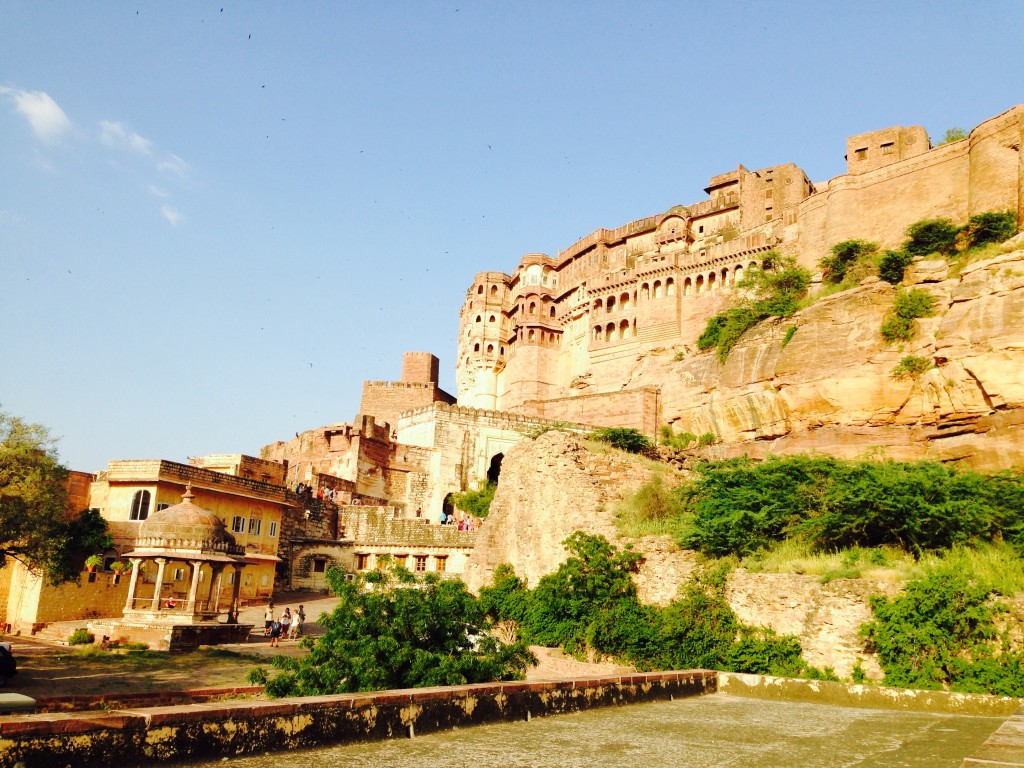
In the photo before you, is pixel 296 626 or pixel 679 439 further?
pixel 679 439

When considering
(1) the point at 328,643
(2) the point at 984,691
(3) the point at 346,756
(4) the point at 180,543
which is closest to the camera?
(3) the point at 346,756

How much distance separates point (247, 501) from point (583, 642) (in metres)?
19.2

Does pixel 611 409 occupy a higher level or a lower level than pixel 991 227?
lower

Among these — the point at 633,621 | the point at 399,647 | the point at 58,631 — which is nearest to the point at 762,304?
the point at 633,621

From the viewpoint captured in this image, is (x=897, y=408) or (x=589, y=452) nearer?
(x=589, y=452)

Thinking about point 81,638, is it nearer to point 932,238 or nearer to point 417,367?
point 932,238

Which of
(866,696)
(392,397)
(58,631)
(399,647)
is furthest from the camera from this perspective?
(392,397)

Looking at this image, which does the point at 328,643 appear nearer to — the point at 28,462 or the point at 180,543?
the point at 180,543

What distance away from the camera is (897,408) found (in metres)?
25.4

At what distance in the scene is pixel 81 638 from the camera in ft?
64.6

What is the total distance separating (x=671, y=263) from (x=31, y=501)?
123ft

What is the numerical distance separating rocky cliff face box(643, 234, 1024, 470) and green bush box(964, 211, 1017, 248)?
4.79ft

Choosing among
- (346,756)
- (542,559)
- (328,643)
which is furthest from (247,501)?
(346,756)

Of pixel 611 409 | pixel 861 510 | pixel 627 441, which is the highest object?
pixel 611 409
